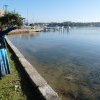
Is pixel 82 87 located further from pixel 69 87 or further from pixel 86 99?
pixel 86 99

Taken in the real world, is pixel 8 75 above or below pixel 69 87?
above

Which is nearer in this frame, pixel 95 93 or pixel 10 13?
pixel 95 93

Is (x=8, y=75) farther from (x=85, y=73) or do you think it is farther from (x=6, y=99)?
(x=85, y=73)

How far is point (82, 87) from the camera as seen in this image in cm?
920

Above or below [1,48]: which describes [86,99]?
below

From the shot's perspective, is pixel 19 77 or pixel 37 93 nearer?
pixel 37 93

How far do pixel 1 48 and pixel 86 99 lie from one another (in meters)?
3.52

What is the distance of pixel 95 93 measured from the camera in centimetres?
845

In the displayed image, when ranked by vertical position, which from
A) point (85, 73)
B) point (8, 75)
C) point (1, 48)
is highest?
point (1, 48)

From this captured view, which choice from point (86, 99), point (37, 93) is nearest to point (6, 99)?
point (37, 93)

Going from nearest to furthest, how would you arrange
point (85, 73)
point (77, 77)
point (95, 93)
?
→ point (95, 93) → point (77, 77) → point (85, 73)

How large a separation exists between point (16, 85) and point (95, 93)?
3.04 metres

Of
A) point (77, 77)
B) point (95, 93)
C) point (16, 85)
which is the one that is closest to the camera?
point (16, 85)

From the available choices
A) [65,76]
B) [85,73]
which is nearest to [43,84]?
[65,76]
